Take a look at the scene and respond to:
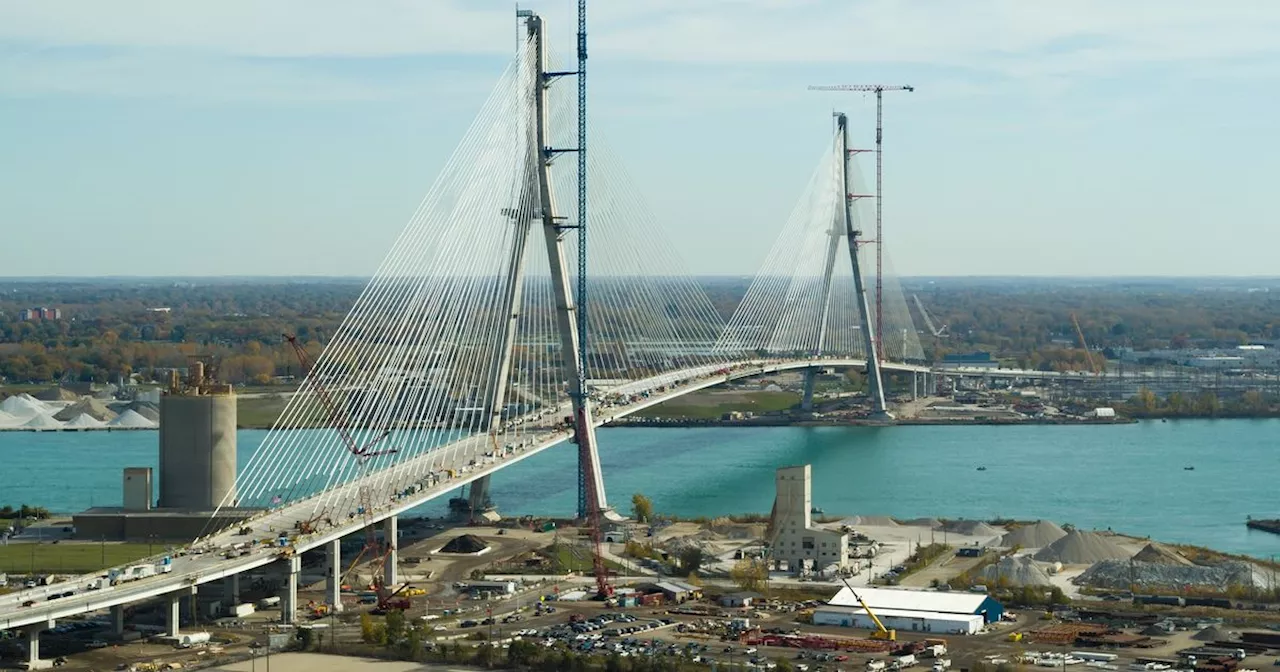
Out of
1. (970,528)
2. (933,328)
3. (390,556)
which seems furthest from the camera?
(933,328)

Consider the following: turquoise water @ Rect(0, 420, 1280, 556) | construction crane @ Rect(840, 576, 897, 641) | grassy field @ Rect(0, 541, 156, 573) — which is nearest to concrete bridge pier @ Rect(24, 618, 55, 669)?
grassy field @ Rect(0, 541, 156, 573)

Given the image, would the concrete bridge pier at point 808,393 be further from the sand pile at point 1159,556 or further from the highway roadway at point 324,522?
the sand pile at point 1159,556

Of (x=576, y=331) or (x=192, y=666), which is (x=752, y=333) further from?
(x=192, y=666)

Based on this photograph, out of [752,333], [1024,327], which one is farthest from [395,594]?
[1024,327]

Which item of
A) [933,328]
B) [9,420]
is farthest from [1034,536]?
[933,328]

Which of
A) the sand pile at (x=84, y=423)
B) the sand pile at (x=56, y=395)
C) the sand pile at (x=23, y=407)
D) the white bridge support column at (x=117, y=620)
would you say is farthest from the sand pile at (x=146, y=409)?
the white bridge support column at (x=117, y=620)

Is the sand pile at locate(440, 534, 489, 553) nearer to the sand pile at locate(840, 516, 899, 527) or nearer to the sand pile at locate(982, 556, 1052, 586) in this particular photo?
the sand pile at locate(840, 516, 899, 527)

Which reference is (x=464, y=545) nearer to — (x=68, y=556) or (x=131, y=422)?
(x=68, y=556)
